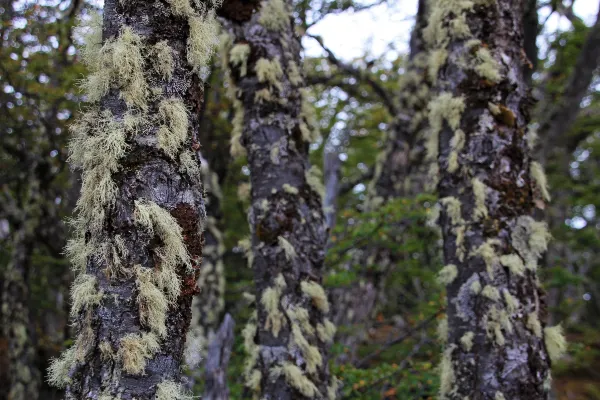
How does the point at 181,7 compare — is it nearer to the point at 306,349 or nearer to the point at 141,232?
the point at 141,232

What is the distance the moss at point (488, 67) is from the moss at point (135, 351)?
2.29m

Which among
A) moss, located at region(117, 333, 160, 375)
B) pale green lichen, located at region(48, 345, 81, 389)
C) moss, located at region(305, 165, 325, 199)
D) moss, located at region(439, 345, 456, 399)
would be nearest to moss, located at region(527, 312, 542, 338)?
moss, located at region(439, 345, 456, 399)

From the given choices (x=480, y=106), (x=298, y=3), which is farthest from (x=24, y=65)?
(x=480, y=106)

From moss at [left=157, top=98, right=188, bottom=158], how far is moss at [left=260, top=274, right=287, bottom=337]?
1565 mm

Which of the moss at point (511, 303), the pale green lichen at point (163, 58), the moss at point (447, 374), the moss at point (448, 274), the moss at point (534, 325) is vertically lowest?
the moss at point (447, 374)

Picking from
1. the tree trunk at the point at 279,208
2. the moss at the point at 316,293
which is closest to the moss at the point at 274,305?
the tree trunk at the point at 279,208

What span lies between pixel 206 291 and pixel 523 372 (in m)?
4.91

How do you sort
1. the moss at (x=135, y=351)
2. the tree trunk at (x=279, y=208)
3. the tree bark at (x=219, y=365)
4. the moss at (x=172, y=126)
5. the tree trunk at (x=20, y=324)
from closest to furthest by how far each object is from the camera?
the moss at (x=135, y=351) → the moss at (x=172, y=126) → the tree trunk at (x=279, y=208) → the tree bark at (x=219, y=365) → the tree trunk at (x=20, y=324)

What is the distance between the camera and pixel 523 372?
248 centimetres

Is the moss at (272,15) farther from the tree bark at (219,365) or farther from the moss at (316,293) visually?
the tree bark at (219,365)

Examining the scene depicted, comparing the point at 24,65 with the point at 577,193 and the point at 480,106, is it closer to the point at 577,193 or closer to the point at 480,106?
the point at 480,106

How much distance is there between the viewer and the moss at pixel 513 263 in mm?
2600

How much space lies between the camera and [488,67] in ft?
9.11

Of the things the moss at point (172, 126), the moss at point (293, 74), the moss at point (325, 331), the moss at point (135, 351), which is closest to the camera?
the moss at point (135, 351)
